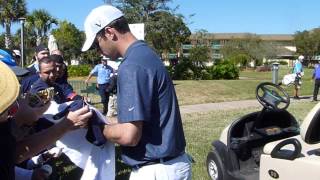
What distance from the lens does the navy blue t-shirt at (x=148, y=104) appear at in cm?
300

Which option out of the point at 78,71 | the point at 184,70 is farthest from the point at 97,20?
the point at 78,71

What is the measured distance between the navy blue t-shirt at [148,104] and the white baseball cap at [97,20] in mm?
209

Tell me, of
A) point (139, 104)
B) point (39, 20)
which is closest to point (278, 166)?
point (139, 104)

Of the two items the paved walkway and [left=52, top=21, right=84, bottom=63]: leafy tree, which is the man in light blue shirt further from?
[left=52, top=21, right=84, bottom=63]: leafy tree

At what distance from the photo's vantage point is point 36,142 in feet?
9.20

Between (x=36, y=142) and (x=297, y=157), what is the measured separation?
2.05 m

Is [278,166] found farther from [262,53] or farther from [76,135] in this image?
[262,53]

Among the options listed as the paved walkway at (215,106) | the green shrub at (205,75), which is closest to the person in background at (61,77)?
the paved walkway at (215,106)

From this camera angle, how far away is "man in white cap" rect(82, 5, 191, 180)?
300 centimetres

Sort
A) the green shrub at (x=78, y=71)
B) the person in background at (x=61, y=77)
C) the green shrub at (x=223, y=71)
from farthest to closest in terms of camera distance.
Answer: the green shrub at (x=78, y=71), the green shrub at (x=223, y=71), the person in background at (x=61, y=77)

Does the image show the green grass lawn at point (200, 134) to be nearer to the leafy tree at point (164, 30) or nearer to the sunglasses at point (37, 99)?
the sunglasses at point (37, 99)

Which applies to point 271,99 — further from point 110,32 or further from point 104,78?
point 104,78

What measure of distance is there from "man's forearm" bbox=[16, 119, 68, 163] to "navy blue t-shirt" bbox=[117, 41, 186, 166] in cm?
36

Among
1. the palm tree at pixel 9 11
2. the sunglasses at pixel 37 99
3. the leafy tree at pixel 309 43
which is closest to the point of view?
the sunglasses at pixel 37 99
